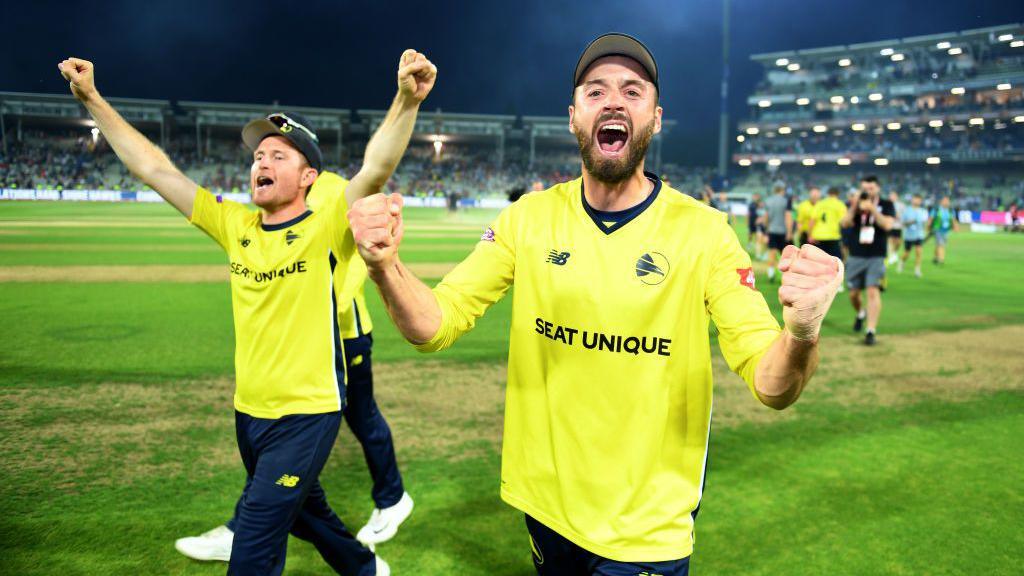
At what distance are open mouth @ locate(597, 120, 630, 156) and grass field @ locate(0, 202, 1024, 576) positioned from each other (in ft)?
9.02

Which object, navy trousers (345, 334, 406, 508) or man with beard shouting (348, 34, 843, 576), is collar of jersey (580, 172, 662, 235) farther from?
navy trousers (345, 334, 406, 508)

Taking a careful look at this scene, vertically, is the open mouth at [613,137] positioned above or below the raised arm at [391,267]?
above

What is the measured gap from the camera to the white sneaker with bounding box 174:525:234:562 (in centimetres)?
399

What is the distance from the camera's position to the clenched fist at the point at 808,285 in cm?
167

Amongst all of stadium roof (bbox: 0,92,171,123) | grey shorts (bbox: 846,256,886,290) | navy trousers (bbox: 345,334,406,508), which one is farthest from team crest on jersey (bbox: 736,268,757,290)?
stadium roof (bbox: 0,92,171,123)

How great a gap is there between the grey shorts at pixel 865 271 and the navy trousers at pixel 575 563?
9498 mm

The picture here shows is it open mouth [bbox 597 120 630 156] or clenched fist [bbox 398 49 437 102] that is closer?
open mouth [bbox 597 120 630 156]

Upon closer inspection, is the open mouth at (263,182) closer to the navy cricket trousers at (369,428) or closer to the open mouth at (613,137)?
the navy cricket trousers at (369,428)

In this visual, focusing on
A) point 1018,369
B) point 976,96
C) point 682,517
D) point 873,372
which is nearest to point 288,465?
point 682,517

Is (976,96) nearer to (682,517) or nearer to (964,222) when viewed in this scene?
(964,222)

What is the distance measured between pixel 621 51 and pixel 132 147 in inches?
120

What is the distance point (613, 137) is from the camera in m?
2.37

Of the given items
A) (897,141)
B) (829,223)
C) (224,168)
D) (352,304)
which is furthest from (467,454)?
(897,141)

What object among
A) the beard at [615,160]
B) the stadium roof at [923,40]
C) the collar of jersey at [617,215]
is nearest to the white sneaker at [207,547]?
the collar of jersey at [617,215]
